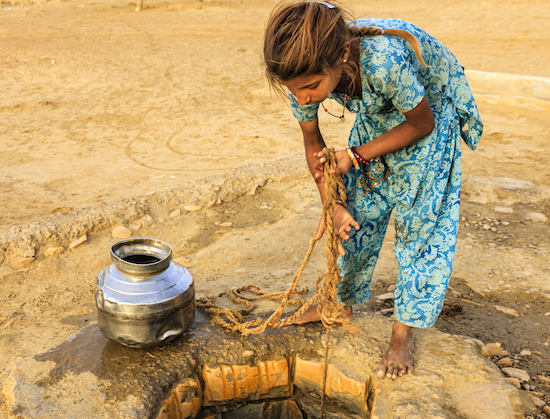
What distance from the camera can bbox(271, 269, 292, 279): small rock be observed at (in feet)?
9.80

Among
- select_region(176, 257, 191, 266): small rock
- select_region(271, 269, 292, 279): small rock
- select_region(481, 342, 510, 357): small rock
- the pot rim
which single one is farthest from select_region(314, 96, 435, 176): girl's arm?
select_region(176, 257, 191, 266): small rock

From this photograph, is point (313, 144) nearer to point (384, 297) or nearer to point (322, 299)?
point (322, 299)

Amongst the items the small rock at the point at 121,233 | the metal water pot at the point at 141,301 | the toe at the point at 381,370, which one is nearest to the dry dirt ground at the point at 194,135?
the small rock at the point at 121,233

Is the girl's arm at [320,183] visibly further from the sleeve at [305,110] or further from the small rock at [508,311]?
the small rock at [508,311]

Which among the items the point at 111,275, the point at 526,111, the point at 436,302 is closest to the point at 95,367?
the point at 111,275

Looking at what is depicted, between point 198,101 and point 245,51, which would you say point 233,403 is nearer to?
point 198,101

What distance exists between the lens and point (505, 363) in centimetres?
226

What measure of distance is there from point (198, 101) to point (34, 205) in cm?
361

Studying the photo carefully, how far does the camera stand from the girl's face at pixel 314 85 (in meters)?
1.56

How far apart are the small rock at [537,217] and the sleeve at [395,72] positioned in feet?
8.39

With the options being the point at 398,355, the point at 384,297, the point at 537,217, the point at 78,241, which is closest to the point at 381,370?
the point at 398,355

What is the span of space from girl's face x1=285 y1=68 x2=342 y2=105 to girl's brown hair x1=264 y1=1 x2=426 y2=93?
0.8 inches

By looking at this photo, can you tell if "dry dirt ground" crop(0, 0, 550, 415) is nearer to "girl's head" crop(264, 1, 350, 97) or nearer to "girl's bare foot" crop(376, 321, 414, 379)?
"girl's bare foot" crop(376, 321, 414, 379)

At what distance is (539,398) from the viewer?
2.04 meters
